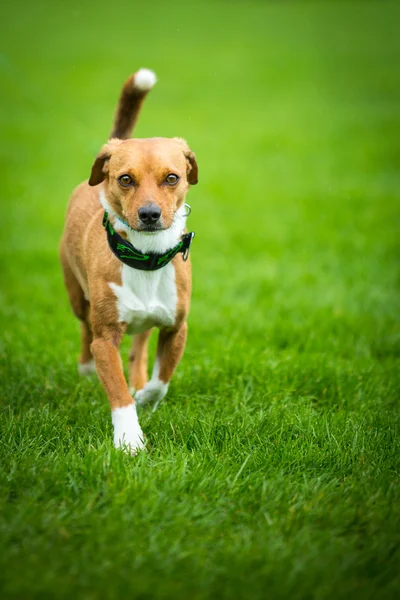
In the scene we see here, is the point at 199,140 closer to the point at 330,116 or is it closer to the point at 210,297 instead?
the point at 330,116

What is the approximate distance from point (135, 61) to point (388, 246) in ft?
55.0

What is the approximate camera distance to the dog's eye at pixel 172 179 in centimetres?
392

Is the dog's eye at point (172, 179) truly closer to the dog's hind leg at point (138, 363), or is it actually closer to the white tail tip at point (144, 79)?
the white tail tip at point (144, 79)

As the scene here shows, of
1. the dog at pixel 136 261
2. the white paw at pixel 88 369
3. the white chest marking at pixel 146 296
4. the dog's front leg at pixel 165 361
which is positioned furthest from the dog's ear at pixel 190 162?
the white paw at pixel 88 369

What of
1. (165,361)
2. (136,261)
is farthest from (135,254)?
(165,361)

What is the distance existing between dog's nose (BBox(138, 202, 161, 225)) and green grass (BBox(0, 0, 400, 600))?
1104mm

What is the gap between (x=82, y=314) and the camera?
5027 mm

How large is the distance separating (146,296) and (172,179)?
63 centimetres

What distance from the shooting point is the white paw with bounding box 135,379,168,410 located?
434 centimetres

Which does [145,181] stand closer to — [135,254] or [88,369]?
[135,254]

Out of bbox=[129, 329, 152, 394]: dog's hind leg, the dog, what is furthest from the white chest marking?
bbox=[129, 329, 152, 394]: dog's hind leg

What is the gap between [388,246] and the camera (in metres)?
8.55

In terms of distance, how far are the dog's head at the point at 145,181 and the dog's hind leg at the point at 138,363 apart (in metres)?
1.11

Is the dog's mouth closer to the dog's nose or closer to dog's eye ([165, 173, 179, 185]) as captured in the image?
the dog's nose
